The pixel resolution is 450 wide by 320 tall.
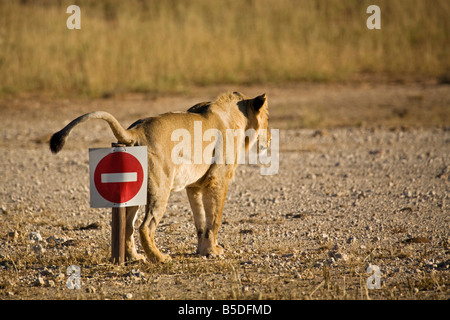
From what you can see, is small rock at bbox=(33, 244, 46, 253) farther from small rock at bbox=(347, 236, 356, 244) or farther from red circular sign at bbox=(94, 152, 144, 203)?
small rock at bbox=(347, 236, 356, 244)

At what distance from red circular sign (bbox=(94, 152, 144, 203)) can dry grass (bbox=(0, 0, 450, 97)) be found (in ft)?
37.0

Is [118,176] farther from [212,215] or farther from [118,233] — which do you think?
[212,215]

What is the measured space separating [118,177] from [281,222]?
2.60 metres

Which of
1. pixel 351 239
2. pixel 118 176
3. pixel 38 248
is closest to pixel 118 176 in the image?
pixel 118 176

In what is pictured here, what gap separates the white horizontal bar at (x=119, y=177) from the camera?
17.3ft

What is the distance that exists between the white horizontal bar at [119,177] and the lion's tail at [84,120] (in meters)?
0.28

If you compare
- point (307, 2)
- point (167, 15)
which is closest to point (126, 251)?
point (167, 15)

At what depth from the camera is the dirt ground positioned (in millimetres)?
5332

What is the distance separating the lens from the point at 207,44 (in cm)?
1942

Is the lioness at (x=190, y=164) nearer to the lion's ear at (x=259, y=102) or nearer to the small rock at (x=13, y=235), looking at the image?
the lion's ear at (x=259, y=102)

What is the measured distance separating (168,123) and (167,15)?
16398 mm

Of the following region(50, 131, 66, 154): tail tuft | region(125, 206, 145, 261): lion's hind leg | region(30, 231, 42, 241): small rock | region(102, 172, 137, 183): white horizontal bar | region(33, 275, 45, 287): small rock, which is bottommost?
region(33, 275, 45, 287): small rock

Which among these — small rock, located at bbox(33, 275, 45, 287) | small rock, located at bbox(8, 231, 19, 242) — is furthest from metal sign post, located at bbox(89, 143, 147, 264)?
small rock, located at bbox(8, 231, 19, 242)

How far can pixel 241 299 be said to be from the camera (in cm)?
493
